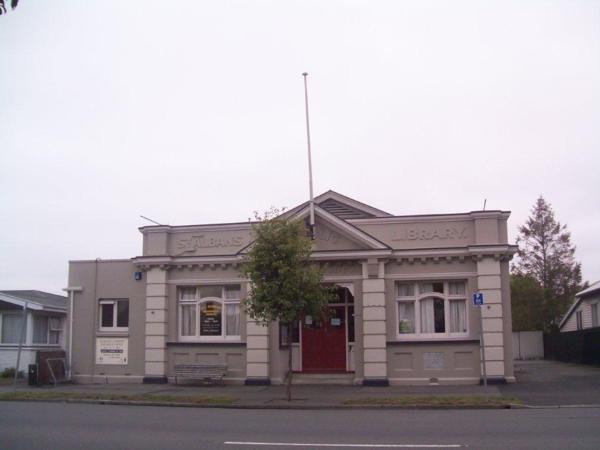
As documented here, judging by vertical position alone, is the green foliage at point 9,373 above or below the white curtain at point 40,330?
below

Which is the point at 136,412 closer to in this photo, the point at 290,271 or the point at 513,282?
the point at 290,271

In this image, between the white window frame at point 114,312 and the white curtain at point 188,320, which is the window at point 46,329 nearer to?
the white window frame at point 114,312

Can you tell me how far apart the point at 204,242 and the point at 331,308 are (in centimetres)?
490

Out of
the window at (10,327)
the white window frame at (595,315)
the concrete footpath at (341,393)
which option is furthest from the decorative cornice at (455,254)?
the window at (10,327)

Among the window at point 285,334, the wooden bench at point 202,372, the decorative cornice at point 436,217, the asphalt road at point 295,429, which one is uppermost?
the decorative cornice at point 436,217

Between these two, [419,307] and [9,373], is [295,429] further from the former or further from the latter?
[9,373]

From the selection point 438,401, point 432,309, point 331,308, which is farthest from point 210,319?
point 438,401

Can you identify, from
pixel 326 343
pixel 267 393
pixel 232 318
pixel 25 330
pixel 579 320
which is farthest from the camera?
pixel 579 320

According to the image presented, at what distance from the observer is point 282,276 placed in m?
19.3

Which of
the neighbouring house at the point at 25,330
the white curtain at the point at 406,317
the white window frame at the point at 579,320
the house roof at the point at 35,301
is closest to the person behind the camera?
the white curtain at the point at 406,317

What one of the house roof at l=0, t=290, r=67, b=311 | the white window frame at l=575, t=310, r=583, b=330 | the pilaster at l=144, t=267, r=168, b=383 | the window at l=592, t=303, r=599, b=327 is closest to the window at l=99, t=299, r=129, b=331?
the pilaster at l=144, t=267, r=168, b=383

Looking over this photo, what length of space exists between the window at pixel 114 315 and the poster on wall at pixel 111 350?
45 cm

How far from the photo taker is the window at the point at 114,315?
25.5 meters

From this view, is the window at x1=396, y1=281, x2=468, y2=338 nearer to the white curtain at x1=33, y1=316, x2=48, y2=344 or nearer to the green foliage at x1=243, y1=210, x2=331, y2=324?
the green foliage at x1=243, y1=210, x2=331, y2=324
